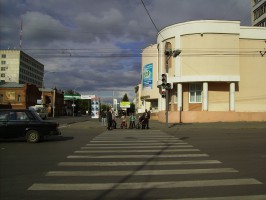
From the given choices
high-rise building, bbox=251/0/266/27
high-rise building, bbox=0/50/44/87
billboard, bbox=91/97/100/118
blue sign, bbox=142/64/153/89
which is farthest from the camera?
high-rise building, bbox=0/50/44/87

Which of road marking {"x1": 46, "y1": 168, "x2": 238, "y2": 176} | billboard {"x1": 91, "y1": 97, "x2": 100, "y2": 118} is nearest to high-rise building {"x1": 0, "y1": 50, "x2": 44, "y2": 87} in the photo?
billboard {"x1": 91, "y1": 97, "x2": 100, "y2": 118}

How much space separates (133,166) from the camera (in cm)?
1122

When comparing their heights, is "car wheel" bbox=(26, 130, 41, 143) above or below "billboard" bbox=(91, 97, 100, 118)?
below

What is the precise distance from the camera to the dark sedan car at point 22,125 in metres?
18.1

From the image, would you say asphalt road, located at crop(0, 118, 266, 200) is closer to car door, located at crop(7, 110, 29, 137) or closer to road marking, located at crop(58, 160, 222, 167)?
road marking, located at crop(58, 160, 222, 167)

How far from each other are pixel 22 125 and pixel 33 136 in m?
0.73

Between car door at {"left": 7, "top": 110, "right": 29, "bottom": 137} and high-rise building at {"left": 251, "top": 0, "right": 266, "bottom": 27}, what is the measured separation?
240 feet

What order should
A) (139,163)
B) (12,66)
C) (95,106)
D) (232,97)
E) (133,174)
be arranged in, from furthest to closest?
(12,66) < (95,106) < (232,97) < (139,163) < (133,174)

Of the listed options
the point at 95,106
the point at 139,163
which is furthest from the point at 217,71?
the point at 139,163

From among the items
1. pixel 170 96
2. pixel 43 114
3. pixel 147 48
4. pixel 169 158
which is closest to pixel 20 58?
pixel 43 114

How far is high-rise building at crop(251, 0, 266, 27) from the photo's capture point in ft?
270

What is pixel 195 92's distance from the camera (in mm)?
46125

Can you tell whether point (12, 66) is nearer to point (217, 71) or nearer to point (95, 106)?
point (95, 106)

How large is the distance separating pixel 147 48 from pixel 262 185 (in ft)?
183
